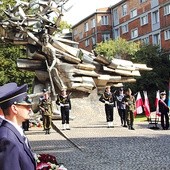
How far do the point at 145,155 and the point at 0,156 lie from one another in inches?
326

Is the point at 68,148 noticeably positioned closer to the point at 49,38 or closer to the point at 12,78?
the point at 49,38

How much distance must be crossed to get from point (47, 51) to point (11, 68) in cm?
1465

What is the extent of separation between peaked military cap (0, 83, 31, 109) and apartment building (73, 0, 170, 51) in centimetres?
4742

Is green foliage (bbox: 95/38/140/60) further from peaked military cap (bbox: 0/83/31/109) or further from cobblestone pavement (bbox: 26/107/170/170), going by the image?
peaked military cap (bbox: 0/83/31/109)

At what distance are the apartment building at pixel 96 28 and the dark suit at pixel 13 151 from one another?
5918 cm

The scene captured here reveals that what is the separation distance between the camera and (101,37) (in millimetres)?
65188

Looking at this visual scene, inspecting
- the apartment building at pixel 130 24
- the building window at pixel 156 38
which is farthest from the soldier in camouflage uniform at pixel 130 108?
the building window at pixel 156 38

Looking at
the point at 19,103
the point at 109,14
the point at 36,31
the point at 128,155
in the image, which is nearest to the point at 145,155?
the point at 128,155

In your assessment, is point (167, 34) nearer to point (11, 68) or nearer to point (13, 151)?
point (11, 68)

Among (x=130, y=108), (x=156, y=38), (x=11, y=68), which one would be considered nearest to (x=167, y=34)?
(x=156, y=38)

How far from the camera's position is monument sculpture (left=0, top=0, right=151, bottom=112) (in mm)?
22953

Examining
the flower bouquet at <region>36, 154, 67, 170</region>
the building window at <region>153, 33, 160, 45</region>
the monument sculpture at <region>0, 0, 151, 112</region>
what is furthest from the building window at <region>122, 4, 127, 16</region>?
the flower bouquet at <region>36, 154, 67, 170</region>

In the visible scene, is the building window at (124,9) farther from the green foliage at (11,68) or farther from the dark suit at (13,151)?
the dark suit at (13,151)

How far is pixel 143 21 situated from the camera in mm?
55188
